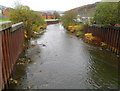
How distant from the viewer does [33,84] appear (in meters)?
7.54

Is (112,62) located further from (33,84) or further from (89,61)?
(33,84)

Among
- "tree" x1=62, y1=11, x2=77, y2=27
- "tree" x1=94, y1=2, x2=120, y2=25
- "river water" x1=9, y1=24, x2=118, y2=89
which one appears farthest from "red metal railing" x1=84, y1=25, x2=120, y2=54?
"tree" x1=62, y1=11, x2=77, y2=27

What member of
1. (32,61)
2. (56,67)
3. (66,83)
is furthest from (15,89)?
(32,61)

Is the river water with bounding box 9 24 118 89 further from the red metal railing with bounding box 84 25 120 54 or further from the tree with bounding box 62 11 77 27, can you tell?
the tree with bounding box 62 11 77 27

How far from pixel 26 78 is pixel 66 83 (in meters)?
2.49

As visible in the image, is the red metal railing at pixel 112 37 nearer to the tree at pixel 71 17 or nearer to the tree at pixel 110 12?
the tree at pixel 110 12

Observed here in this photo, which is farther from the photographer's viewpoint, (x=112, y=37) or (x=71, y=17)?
(x=71, y=17)

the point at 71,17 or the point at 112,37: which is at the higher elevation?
the point at 71,17

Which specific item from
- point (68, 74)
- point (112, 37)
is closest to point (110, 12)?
point (112, 37)

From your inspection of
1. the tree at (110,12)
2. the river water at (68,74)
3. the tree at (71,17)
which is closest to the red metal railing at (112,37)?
the tree at (110,12)

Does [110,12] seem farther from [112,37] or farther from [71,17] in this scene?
[71,17]

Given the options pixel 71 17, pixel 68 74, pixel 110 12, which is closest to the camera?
pixel 68 74

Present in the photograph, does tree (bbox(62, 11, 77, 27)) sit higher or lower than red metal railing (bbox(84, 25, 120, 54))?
higher

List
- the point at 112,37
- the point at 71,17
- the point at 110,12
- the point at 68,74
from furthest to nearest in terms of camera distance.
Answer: the point at 71,17 → the point at 112,37 → the point at 110,12 → the point at 68,74
